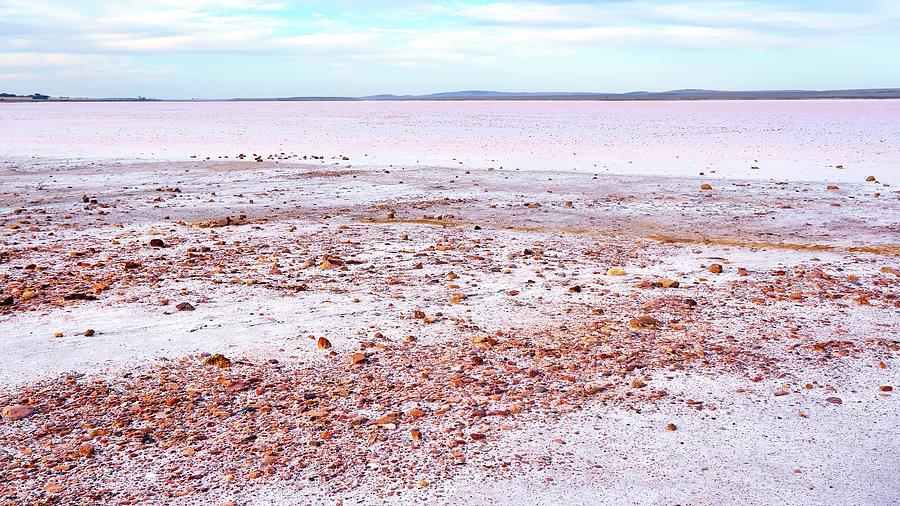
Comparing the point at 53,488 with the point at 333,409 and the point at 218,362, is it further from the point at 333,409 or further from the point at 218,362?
the point at 218,362

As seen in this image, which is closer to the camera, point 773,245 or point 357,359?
point 357,359

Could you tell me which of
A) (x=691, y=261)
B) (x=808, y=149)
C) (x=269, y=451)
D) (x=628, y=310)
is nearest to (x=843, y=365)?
(x=628, y=310)

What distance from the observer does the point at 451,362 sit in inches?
201

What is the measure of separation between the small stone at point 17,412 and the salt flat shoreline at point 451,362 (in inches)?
4.2

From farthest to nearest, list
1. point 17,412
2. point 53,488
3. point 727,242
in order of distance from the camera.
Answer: point 727,242 < point 17,412 < point 53,488

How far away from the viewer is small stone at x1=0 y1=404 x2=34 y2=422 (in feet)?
13.9

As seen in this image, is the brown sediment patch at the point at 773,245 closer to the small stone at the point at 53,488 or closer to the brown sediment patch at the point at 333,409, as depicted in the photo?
the brown sediment patch at the point at 333,409

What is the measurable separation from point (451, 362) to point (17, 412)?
2424 mm

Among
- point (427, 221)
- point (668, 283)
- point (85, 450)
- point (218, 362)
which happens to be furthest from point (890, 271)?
point (85, 450)

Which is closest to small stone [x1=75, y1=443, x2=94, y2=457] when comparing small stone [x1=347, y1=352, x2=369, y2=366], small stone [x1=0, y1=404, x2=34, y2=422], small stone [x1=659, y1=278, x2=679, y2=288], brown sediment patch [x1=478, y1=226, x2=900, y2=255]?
small stone [x1=0, y1=404, x2=34, y2=422]

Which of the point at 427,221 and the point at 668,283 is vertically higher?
the point at 668,283

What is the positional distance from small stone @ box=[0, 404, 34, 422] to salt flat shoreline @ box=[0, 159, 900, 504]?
0.11m

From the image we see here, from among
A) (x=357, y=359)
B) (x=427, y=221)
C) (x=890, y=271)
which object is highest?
(x=357, y=359)

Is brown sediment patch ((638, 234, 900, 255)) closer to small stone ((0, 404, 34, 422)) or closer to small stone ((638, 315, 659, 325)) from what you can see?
small stone ((638, 315, 659, 325))
